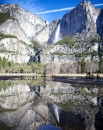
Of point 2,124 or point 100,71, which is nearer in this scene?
point 2,124

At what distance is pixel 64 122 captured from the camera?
58.6 feet

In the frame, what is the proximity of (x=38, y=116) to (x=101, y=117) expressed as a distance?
6252 mm

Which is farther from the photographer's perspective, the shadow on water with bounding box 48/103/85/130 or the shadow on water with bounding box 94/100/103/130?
the shadow on water with bounding box 48/103/85/130

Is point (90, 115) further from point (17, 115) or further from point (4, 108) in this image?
point (4, 108)

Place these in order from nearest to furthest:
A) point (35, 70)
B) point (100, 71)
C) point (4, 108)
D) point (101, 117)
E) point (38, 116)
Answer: point (101, 117) < point (38, 116) < point (4, 108) < point (100, 71) < point (35, 70)

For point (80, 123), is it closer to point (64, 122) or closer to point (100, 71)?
point (64, 122)

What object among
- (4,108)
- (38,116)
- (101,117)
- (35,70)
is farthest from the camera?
(35,70)

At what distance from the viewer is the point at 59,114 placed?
2050 cm

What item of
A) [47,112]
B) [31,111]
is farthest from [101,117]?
Answer: [31,111]

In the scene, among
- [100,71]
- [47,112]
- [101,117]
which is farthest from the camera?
[100,71]

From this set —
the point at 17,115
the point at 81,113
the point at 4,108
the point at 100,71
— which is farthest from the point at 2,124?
the point at 100,71

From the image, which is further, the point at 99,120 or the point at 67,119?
the point at 67,119

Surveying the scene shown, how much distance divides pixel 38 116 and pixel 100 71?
12315cm

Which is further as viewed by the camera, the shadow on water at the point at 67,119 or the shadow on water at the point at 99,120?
the shadow on water at the point at 67,119
